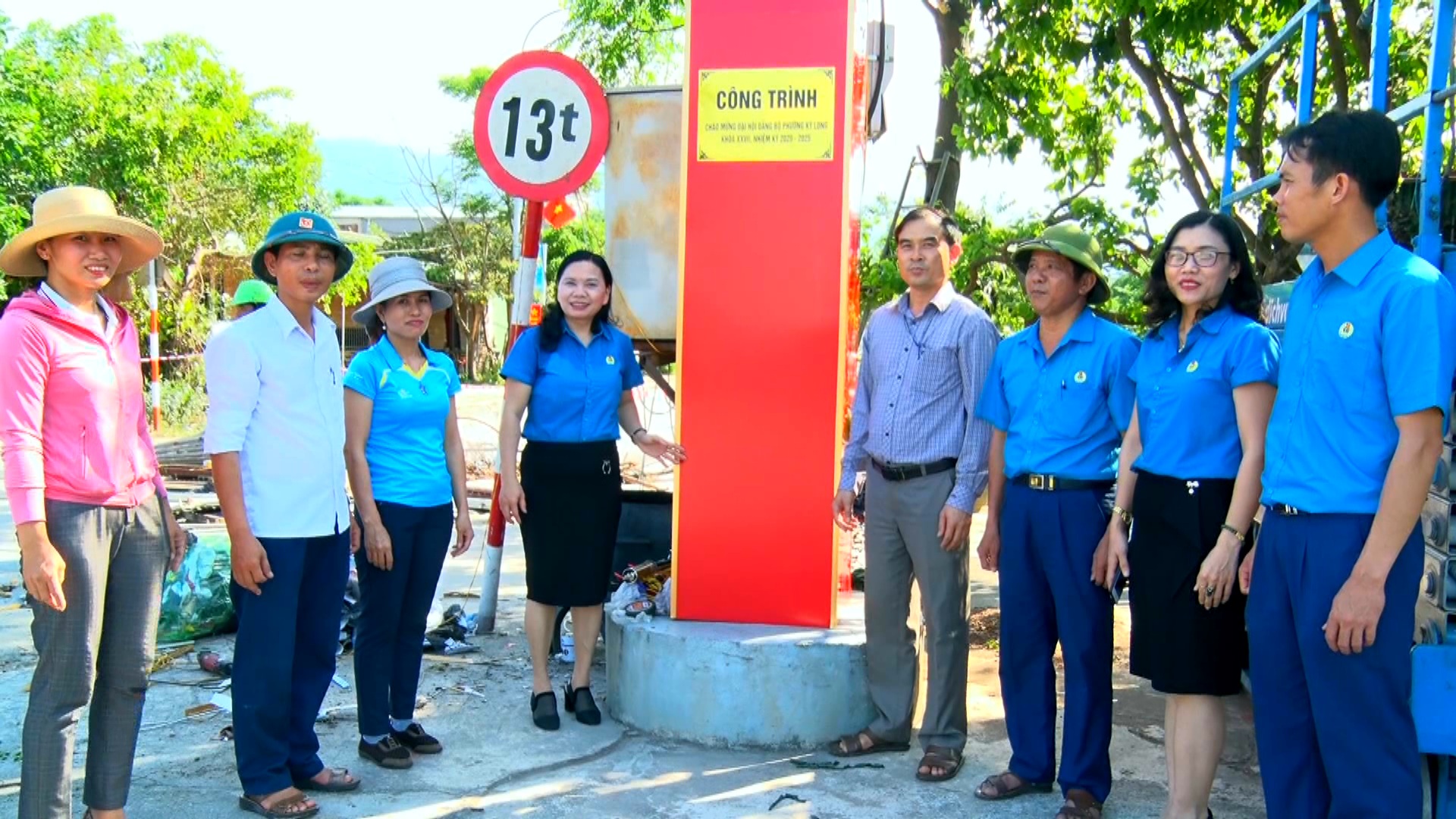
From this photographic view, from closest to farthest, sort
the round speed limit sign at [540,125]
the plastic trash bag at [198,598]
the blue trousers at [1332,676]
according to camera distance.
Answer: the blue trousers at [1332,676], the round speed limit sign at [540,125], the plastic trash bag at [198,598]

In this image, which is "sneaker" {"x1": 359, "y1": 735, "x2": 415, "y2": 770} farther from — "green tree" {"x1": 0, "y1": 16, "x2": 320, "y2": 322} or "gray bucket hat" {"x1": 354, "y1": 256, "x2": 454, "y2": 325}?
"green tree" {"x1": 0, "y1": 16, "x2": 320, "y2": 322}

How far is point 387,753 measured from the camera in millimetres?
4328

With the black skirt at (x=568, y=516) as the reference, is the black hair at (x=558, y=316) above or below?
above

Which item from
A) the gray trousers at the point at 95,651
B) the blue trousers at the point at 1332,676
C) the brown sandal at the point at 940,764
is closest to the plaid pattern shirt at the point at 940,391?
the brown sandal at the point at 940,764

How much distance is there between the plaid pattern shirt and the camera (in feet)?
13.9

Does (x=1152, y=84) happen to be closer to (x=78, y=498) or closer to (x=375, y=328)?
(x=375, y=328)

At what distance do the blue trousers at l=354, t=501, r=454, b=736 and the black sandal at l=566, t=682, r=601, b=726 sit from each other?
2.48 ft

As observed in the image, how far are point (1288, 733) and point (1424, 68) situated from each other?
6.48 meters

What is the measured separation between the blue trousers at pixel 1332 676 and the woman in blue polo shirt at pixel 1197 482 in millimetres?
323

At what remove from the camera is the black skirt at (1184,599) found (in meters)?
3.41

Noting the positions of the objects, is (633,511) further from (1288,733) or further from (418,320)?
(1288,733)

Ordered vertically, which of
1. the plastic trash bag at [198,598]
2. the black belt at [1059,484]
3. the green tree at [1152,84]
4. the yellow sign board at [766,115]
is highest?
the green tree at [1152,84]

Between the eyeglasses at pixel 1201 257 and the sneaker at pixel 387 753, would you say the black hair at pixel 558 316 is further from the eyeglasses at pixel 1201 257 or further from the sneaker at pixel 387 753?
the eyeglasses at pixel 1201 257

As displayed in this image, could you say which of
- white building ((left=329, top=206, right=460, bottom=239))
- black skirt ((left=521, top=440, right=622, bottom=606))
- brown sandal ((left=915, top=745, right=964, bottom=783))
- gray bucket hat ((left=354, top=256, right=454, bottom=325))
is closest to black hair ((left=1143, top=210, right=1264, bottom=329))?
brown sandal ((left=915, top=745, right=964, bottom=783))
